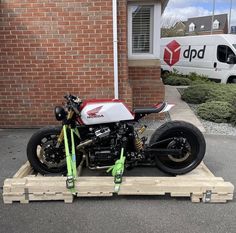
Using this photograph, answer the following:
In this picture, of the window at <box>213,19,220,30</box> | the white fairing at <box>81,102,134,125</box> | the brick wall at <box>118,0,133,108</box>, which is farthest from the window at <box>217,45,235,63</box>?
the window at <box>213,19,220,30</box>

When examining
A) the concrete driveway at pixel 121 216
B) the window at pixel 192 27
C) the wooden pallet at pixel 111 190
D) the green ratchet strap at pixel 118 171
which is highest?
the window at pixel 192 27

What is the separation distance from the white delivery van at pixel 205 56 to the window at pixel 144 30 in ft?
18.3

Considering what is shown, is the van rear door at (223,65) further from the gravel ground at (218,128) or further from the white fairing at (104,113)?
the white fairing at (104,113)

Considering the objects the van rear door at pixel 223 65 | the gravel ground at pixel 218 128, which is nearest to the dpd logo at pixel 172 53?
the van rear door at pixel 223 65

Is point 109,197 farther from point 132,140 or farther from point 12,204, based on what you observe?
point 12,204

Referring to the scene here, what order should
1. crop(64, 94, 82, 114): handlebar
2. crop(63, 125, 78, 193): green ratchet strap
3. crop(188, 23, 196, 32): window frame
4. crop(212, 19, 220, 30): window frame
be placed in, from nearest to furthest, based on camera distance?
crop(63, 125, 78, 193): green ratchet strap → crop(64, 94, 82, 114): handlebar → crop(212, 19, 220, 30): window frame → crop(188, 23, 196, 32): window frame

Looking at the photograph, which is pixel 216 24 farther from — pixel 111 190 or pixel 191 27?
pixel 111 190

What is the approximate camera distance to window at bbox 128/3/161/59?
23.1ft

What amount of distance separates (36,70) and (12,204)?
3301mm

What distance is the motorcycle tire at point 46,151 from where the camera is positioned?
13.4ft

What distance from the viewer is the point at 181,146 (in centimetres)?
406

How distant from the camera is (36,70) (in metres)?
6.34

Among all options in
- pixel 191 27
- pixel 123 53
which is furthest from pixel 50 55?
pixel 191 27

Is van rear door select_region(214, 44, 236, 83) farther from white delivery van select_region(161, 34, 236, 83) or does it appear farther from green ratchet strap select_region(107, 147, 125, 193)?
green ratchet strap select_region(107, 147, 125, 193)
